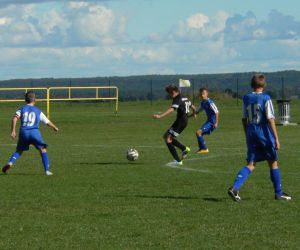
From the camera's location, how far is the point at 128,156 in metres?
21.5

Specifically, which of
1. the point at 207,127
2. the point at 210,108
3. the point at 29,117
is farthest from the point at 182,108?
the point at 29,117

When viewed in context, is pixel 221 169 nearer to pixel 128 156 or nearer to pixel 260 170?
pixel 260 170

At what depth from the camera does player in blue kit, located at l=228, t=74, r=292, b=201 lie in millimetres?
13406

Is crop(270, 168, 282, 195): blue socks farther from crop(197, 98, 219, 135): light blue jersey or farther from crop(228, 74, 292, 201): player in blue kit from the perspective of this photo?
crop(197, 98, 219, 135): light blue jersey

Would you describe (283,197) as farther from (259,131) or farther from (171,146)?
(171,146)

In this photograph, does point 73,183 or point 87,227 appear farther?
point 73,183

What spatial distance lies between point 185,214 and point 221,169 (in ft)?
22.5

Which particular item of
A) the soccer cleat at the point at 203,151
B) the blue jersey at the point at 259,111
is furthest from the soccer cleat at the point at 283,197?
the soccer cleat at the point at 203,151

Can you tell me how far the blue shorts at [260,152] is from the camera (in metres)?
13.6

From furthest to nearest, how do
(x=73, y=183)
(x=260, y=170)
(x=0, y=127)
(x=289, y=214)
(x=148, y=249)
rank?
(x=0, y=127) < (x=260, y=170) < (x=73, y=183) < (x=289, y=214) < (x=148, y=249)

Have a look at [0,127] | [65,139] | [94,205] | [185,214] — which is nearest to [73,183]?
[94,205]

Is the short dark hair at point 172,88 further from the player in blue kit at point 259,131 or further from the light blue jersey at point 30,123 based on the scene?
the player in blue kit at point 259,131

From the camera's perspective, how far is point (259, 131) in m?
13.5

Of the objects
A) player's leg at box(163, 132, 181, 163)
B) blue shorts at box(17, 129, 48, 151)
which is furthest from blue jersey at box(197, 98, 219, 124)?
blue shorts at box(17, 129, 48, 151)
